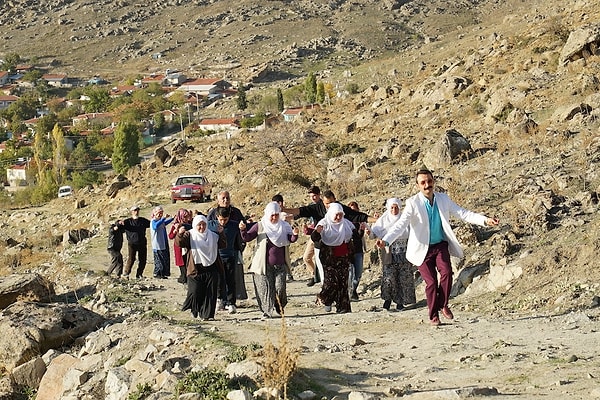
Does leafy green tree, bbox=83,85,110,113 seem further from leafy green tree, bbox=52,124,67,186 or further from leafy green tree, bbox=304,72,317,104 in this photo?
leafy green tree, bbox=304,72,317,104

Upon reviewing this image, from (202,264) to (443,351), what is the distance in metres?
3.45

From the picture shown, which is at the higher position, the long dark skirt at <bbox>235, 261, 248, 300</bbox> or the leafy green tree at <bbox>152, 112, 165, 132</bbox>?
the leafy green tree at <bbox>152, 112, 165, 132</bbox>

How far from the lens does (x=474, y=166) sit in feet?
A: 52.2

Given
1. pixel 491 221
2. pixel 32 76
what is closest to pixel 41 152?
pixel 32 76

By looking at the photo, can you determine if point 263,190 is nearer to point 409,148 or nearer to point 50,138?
point 409,148

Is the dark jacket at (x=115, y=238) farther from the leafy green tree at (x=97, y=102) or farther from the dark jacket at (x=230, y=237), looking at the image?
the leafy green tree at (x=97, y=102)

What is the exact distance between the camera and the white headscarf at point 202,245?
868 centimetres

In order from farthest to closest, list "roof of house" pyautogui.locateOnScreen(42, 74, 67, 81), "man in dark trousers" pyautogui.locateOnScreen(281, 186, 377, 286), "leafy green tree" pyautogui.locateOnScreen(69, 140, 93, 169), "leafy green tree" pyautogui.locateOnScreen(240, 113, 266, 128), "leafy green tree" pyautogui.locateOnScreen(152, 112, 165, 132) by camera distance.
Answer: "roof of house" pyautogui.locateOnScreen(42, 74, 67, 81)
"leafy green tree" pyautogui.locateOnScreen(152, 112, 165, 132)
"leafy green tree" pyautogui.locateOnScreen(69, 140, 93, 169)
"leafy green tree" pyautogui.locateOnScreen(240, 113, 266, 128)
"man in dark trousers" pyautogui.locateOnScreen(281, 186, 377, 286)

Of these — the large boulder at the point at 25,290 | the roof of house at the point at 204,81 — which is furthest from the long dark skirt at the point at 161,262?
the roof of house at the point at 204,81

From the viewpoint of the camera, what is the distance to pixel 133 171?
3209 cm

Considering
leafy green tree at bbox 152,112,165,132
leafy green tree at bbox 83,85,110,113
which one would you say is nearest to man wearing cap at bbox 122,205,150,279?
leafy green tree at bbox 152,112,165,132

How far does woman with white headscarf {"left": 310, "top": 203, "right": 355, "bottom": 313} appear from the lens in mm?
8586

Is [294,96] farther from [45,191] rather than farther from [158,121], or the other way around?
[45,191]

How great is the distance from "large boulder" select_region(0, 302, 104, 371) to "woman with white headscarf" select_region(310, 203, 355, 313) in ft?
9.29
